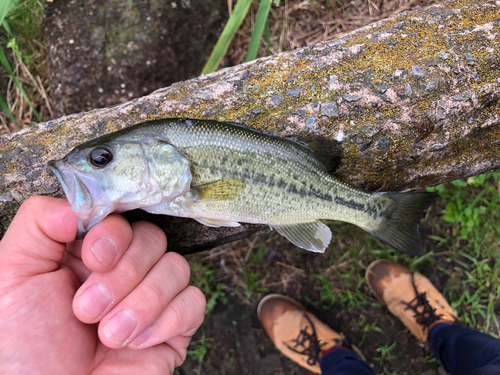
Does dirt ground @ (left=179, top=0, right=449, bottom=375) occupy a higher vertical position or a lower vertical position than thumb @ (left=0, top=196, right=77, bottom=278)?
lower

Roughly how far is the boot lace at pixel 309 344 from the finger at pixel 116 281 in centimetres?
240

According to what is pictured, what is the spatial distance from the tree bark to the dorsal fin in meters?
0.09

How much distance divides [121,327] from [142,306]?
0.14 m

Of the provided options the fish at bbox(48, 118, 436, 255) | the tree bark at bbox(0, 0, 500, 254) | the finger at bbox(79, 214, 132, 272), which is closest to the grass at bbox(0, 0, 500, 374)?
the tree bark at bbox(0, 0, 500, 254)

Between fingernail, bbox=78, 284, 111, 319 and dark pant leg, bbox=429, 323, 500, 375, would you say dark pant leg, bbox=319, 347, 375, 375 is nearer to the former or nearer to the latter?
dark pant leg, bbox=429, 323, 500, 375

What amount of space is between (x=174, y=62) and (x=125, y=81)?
22.9 inches

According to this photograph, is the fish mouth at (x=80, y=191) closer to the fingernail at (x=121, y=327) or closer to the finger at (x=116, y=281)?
the finger at (x=116, y=281)

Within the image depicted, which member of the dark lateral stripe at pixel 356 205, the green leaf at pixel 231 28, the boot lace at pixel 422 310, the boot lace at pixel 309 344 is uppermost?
the green leaf at pixel 231 28

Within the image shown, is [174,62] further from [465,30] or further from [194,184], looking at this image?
[465,30]

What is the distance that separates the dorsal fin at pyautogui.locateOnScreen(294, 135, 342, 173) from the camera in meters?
2.09

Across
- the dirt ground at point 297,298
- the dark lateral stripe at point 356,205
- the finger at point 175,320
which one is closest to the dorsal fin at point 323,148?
the dark lateral stripe at point 356,205

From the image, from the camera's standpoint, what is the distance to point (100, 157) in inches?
68.7

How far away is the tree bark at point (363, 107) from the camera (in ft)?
7.45

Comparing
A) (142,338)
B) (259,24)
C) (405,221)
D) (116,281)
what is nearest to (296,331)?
(405,221)
